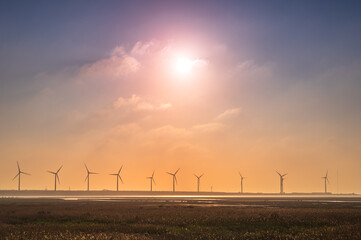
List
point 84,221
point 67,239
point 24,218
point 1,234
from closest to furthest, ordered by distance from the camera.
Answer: point 67,239
point 1,234
point 84,221
point 24,218

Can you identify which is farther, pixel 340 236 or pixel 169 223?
pixel 169 223

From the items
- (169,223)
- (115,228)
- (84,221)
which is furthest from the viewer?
(84,221)

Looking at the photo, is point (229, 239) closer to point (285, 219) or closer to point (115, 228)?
point (115, 228)

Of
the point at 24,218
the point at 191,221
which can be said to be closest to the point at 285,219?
the point at 191,221

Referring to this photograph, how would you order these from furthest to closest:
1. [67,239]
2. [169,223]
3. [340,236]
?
[169,223] → [340,236] → [67,239]

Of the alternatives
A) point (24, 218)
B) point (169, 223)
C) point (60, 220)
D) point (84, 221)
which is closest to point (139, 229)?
point (169, 223)

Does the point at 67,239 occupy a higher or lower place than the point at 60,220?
higher

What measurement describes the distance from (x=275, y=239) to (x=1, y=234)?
17.8 meters

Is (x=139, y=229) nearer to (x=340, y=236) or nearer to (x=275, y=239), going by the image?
(x=275, y=239)

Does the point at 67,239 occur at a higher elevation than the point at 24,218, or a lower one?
higher

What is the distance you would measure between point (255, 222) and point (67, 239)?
20.8 metres

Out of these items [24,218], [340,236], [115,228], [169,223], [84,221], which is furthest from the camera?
[24,218]

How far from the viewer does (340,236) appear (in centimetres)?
2350

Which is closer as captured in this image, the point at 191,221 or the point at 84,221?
the point at 191,221
